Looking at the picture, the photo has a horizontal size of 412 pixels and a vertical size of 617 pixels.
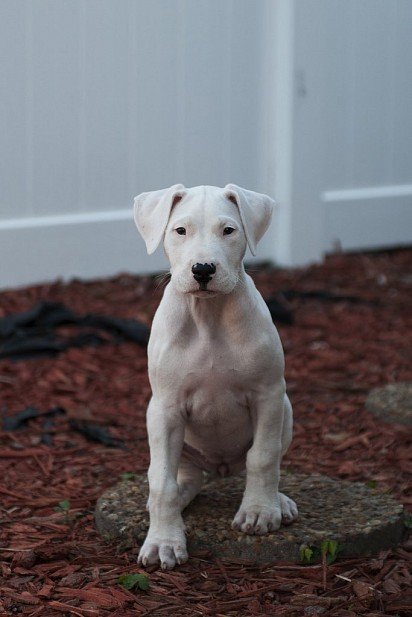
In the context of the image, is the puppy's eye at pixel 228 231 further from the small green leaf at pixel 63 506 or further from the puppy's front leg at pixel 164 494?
the small green leaf at pixel 63 506

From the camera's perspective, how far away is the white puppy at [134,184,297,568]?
11.9 feet

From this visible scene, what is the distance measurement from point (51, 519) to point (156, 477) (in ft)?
2.17

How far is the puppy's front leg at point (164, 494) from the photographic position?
3664 mm

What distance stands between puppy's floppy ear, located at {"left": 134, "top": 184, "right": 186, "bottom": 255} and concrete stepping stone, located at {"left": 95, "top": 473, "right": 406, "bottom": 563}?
97 centimetres

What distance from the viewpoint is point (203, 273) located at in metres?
3.38

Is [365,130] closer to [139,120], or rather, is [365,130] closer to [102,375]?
[139,120]

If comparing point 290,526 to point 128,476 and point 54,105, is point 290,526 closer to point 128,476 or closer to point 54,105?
point 128,476

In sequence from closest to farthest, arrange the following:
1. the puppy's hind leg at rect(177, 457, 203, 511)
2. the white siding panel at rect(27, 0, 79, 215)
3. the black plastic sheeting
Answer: the puppy's hind leg at rect(177, 457, 203, 511)
the black plastic sheeting
the white siding panel at rect(27, 0, 79, 215)

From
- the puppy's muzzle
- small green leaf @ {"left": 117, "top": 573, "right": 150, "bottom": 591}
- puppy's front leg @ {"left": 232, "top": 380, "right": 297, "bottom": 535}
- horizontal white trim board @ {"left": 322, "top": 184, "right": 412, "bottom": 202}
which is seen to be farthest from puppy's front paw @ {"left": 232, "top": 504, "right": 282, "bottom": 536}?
horizontal white trim board @ {"left": 322, "top": 184, "right": 412, "bottom": 202}

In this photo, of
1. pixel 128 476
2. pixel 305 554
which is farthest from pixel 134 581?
pixel 128 476

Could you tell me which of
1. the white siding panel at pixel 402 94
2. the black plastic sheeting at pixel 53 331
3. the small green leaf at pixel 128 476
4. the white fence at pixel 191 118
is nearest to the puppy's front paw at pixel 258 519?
the small green leaf at pixel 128 476

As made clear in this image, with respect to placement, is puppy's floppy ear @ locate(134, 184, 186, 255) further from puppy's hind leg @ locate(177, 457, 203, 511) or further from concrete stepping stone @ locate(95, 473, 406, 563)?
concrete stepping stone @ locate(95, 473, 406, 563)

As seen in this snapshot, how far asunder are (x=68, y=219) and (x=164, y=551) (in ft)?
13.2

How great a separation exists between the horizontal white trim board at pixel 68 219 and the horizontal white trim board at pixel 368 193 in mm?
1779
